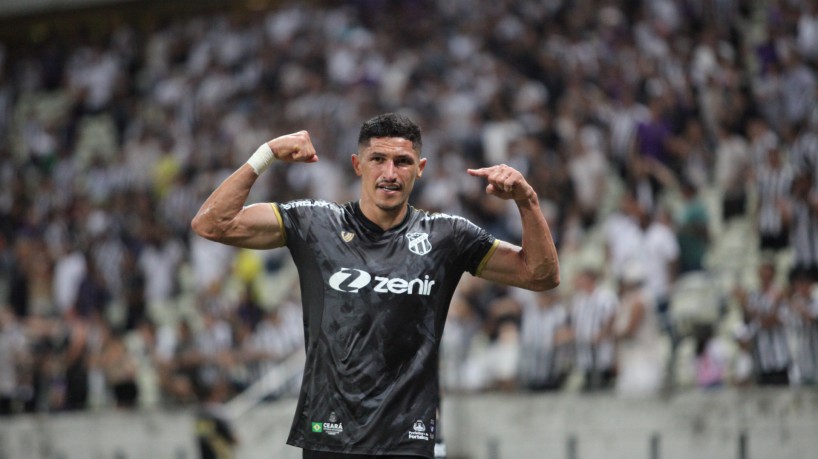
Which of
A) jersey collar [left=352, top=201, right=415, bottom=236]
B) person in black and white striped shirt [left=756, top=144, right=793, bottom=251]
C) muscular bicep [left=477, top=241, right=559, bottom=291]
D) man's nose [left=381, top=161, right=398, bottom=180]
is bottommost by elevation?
muscular bicep [left=477, top=241, right=559, bottom=291]

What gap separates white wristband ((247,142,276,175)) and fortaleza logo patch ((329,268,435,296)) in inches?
24.0

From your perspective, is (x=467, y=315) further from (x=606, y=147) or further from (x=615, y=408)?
(x=606, y=147)

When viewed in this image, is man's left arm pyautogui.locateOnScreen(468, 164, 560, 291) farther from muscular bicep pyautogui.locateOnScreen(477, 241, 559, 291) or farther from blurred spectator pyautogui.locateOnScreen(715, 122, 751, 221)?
blurred spectator pyautogui.locateOnScreen(715, 122, 751, 221)

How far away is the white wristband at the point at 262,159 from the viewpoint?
5359 mm

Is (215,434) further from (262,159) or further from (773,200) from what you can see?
(262,159)

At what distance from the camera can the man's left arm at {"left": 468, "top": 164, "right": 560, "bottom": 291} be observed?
5.17m

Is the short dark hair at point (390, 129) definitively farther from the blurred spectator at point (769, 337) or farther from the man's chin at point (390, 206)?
the blurred spectator at point (769, 337)

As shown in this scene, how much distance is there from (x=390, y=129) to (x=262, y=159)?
61 centimetres

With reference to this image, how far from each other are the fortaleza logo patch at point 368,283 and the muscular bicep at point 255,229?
0.36 meters

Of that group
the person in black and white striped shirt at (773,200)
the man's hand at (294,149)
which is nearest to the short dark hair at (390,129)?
the man's hand at (294,149)

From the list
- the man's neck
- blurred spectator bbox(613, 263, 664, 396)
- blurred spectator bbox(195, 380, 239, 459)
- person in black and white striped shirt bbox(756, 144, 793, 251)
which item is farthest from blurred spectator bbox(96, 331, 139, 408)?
the man's neck

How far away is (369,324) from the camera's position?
5168mm

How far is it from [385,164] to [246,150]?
1508 cm

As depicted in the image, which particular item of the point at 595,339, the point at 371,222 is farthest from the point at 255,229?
the point at 595,339
